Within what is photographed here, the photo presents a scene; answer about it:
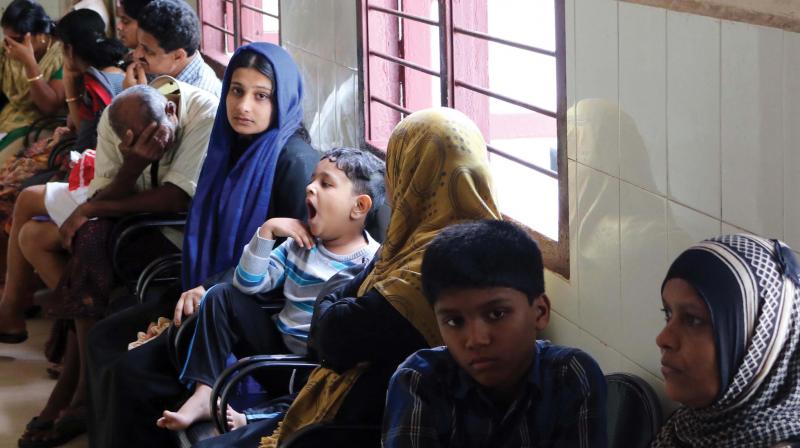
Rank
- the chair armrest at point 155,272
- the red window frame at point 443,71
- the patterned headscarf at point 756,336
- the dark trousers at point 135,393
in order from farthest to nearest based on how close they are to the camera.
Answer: the chair armrest at point 155,272, the dark trousers at point 135,393, the red window frame at point 443,71, the patterned headscarf at point 756,336

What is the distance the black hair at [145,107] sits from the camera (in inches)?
170

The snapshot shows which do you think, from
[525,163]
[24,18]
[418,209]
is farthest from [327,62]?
[24,18]

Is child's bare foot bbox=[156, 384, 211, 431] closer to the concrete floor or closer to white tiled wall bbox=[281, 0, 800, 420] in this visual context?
white tiled wall bbox=[281, 0, 800, 420]

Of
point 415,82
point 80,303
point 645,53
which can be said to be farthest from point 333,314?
point 80,303

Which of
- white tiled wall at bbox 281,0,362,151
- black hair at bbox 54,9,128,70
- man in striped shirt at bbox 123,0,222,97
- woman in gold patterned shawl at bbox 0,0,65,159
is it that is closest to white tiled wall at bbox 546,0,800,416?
white tiled wall at bbox 281,0,362,151

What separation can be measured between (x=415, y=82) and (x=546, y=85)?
2.83 feet

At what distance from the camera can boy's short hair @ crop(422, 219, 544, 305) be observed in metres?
2.12

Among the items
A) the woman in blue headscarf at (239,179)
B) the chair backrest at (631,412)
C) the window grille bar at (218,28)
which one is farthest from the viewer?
the window grille bar at (218,28)

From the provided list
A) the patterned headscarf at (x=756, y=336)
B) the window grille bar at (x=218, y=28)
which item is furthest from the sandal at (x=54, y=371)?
the patterned headscarf at (x=756, y=336)

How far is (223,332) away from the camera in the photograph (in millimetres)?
3230

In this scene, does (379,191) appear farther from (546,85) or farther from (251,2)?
(251,2)

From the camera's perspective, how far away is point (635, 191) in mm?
2340

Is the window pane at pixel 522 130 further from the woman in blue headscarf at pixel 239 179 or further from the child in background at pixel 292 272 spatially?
the child in background at pixel 292 272

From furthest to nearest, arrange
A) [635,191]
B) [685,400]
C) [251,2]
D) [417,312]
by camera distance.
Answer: [251,2], [417,312], [635,191], [685,400]
